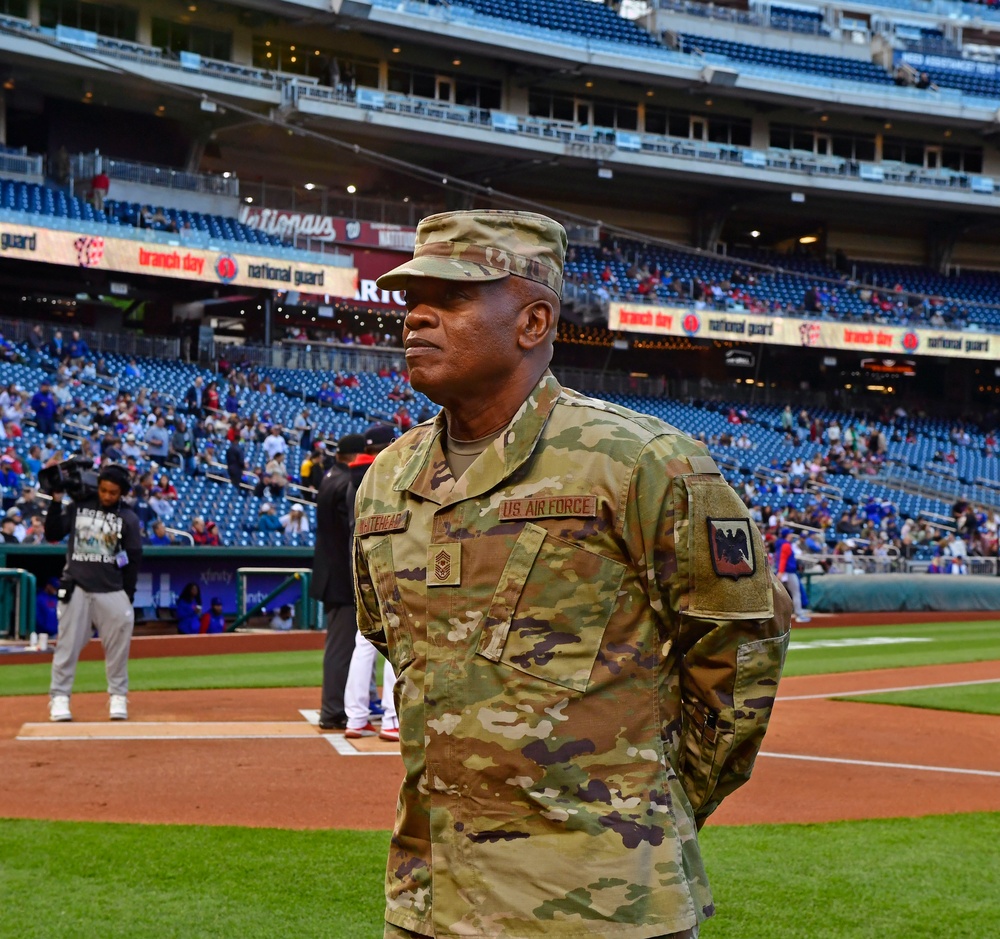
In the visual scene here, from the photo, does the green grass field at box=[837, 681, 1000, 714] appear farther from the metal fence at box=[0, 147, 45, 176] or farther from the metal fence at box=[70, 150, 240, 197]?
the metal fence at box=[0, 147, 45, 176]

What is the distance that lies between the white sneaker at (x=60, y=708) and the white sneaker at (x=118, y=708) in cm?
32

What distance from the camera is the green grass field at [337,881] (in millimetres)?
4973

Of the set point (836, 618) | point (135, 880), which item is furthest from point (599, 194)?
point (135, 880)

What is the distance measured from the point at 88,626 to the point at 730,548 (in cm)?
806

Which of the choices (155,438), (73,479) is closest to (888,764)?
(73,479)

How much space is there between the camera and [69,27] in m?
34.5

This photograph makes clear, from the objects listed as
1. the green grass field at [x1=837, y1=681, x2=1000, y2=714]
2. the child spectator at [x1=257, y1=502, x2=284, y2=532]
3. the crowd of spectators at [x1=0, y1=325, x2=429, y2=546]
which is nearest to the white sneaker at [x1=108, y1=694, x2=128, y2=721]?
the crowd of spectators at [x1=0, y1=325, x2=429, y2=546]

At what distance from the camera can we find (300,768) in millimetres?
8047

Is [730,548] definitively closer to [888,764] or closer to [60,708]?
[888,764]

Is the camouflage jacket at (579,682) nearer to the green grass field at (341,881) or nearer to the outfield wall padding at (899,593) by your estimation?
the green grass field at (341,881)

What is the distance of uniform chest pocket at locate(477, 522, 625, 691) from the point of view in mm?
2461

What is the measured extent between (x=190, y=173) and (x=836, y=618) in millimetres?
23836

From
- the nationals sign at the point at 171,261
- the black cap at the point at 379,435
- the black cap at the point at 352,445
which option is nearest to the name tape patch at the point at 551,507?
the black cap at the point at 379,435

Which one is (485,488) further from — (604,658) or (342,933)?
(342,933)
